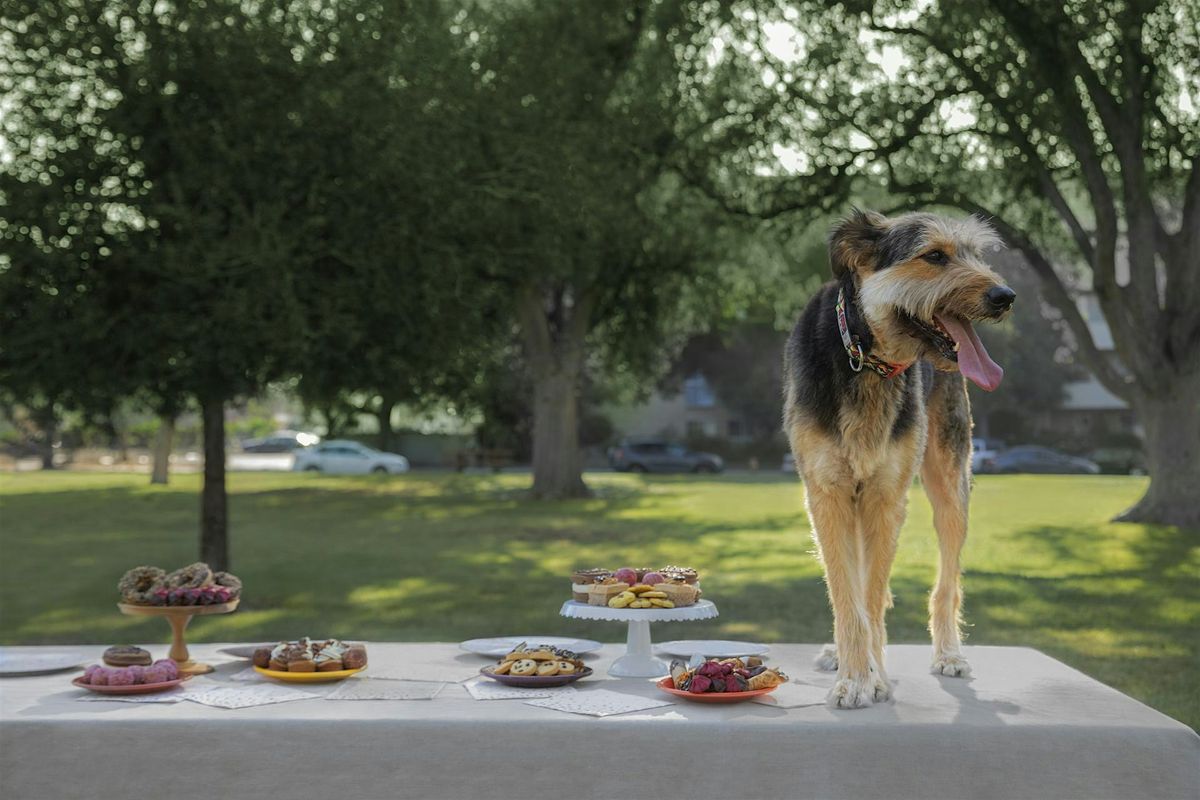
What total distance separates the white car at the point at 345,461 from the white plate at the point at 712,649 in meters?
42.6

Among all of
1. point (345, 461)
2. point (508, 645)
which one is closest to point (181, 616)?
point (508, 645)

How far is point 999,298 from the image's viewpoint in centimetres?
411

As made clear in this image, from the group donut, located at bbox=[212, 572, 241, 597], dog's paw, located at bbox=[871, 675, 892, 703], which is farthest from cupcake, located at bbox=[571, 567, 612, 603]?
donut, located at bbox=[212, 572, 241, 597]

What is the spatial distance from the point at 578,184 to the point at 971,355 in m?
10.7

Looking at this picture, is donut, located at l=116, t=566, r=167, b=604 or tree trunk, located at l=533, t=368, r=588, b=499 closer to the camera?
donut, located at l=116, t=566, r=167, b=604

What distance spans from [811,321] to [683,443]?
181ft

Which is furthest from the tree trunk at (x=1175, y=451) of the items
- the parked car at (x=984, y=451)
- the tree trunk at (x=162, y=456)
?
the parked car at (x=984, y=451)

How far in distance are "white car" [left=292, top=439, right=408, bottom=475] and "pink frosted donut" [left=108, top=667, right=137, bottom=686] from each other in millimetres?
43293

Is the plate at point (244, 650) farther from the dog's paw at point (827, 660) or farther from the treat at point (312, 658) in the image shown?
the dog's paw at point (827, 660)

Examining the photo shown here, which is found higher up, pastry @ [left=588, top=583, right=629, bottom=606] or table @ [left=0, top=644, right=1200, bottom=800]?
pastry @ [left=588, top=583, right=629, bottom=606]

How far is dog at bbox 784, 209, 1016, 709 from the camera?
4.27 metres

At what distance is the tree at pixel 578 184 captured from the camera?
14.2 m

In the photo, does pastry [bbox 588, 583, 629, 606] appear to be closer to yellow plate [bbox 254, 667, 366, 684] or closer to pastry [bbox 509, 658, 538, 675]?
pastry [bbox 509, 658, 538, 675]

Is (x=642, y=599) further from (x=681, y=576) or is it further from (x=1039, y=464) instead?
(x=1039, y=464)
